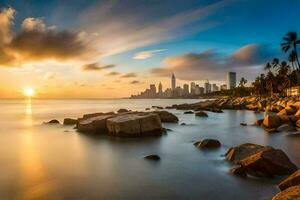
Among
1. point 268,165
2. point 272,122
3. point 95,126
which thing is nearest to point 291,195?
point 268,165

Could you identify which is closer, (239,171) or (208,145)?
(239,171)

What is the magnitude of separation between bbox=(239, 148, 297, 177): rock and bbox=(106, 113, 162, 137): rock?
38.4 feet

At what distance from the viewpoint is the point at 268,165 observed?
10789mm

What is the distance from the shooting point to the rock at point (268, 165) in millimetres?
10781

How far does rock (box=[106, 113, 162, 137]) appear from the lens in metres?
21.8

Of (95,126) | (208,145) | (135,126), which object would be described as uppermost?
(135,126)

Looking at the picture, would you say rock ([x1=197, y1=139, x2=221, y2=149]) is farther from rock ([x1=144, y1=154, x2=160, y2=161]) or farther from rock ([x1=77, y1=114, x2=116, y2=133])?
rock ([x1=77, y1=114, x2=116, y2=133])

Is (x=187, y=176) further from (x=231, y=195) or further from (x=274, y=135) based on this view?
A: (x=274, y=135)

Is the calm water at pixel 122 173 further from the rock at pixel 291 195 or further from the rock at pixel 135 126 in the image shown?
the rock at pixel 291 195

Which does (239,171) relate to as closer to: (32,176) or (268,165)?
(268,165)

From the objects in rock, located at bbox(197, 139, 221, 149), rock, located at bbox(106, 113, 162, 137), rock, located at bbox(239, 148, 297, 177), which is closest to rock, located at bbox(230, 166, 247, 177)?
rock, located at bbox(239, 148, 297, 177)

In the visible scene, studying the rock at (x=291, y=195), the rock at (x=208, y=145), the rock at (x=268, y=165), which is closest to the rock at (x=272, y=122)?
the rock at (x=208, y=145)

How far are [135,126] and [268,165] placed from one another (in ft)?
40.7

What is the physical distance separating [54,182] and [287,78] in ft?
326
